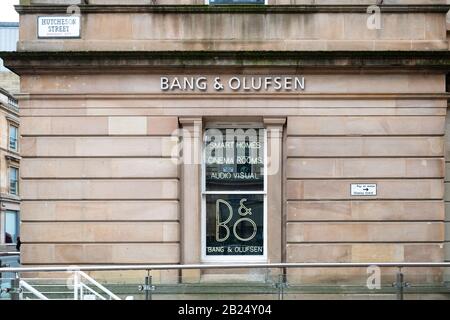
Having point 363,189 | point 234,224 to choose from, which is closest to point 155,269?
point 234,224

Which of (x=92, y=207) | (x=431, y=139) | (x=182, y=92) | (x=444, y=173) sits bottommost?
(x=92, y=207)

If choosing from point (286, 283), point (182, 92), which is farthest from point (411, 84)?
point (286, 283)

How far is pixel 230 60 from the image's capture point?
1086cm

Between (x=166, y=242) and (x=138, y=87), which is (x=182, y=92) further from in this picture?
(x=166, y=242)

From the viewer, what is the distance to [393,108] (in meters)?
11.0

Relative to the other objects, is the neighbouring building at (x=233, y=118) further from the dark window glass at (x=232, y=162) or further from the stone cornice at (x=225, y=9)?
the dark window glass at (x=232, y=162)

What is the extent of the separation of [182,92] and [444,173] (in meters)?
5.54

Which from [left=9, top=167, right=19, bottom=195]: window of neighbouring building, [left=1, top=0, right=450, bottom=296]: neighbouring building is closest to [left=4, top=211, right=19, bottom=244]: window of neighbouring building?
[left=9, top=167, right=19, bottom=195]: window of neighbouring building

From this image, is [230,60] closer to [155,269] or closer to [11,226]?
[155,269]

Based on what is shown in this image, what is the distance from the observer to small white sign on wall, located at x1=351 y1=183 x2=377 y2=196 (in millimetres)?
10898

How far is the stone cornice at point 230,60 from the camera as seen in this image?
10.8 meters

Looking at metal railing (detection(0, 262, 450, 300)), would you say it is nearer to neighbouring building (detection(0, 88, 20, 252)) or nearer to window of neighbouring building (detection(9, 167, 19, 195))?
neighbouring building (detection(0, 88, 20, 252))

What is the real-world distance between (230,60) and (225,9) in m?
1.09

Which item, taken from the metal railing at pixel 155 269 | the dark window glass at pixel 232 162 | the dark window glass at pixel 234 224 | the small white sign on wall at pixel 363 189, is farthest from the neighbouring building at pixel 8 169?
the metal railing at pixel 155 269
